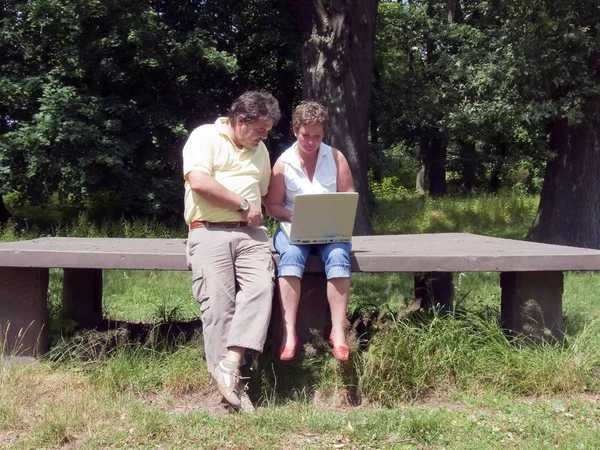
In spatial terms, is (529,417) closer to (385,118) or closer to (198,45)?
(198,45)

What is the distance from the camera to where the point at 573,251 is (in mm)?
4801

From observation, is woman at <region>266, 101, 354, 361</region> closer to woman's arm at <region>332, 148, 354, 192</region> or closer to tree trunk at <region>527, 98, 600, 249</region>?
woman's arm at <region>332, 148, 354, 192</region>

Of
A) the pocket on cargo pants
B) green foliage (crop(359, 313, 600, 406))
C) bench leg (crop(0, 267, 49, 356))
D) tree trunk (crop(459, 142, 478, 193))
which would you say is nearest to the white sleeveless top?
the pocket on cargo pants

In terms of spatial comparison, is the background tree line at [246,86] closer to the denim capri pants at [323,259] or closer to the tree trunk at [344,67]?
the tree trunk at [344,67]

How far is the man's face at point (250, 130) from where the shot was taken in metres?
4.48

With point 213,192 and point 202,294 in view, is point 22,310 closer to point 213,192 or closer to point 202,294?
point 202,294

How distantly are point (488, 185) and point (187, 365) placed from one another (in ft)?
94.0

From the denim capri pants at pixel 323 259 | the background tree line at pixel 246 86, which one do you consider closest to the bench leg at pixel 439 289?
the denim capri pants at pixel 323 259

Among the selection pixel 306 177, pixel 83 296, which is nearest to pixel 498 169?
pixel 83 296

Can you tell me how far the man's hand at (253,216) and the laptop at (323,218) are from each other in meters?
0.19

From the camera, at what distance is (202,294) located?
4.30 metres

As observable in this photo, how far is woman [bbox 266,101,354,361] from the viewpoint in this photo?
171 inches

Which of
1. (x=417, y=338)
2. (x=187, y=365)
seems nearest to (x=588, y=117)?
(x=417, y=338)

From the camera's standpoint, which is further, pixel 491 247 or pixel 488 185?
pixel 488 185
